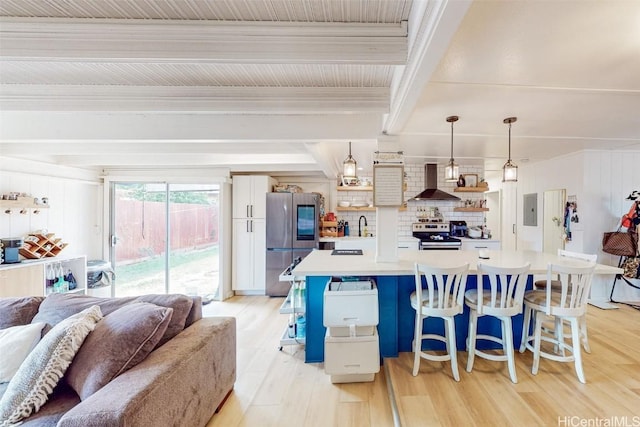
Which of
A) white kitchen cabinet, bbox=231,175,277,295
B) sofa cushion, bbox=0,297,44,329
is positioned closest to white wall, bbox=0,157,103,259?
white kitchen cabinet, bbox=231,175,277,295

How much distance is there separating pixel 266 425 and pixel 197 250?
11.6 ft

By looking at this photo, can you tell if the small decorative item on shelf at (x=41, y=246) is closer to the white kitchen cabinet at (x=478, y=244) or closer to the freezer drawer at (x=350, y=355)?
the freezer drawer at (x=350, y=355)

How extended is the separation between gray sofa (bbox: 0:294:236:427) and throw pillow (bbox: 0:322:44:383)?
8 centimetres

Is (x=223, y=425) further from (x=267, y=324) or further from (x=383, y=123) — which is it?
(x=383, y=123)

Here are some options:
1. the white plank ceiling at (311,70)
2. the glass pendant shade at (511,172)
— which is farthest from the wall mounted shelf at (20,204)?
the glass pendant shade at (511,172)

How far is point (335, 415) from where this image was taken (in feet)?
6.41

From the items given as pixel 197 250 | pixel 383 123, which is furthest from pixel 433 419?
pixel 197 250

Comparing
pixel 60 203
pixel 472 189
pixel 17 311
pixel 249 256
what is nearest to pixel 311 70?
pixel 17 311

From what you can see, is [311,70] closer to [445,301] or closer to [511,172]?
[445,301]

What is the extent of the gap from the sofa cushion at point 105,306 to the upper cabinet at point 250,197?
3019 mm

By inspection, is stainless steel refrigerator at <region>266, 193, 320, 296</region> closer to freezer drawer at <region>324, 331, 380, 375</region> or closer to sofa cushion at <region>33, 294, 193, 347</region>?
freezer drawer at <region>324, 331, 380, 375</region>

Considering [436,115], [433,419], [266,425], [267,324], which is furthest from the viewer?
[267,324]

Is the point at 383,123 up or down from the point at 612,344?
up

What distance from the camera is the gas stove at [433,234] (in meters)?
5.00
